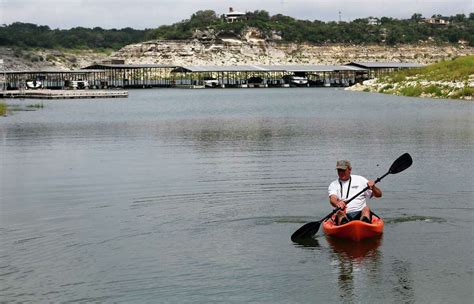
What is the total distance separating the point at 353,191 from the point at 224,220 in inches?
144

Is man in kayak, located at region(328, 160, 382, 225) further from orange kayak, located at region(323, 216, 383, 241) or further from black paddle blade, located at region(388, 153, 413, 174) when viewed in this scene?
black paddle blade, located at region(388, 153, 413, 174)

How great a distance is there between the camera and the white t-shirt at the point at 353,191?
17.1 meters

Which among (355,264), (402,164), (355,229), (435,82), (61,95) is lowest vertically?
(61,95)

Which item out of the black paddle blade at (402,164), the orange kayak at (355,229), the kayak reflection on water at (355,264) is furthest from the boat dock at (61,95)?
the kayak reflection on water at (355,264)

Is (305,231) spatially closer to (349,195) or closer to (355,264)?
(349,195)

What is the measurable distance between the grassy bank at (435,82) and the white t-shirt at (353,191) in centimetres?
5622

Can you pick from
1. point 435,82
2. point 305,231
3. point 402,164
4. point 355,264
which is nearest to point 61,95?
point 435,82

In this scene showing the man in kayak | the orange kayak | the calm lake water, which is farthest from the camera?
the man in kayak

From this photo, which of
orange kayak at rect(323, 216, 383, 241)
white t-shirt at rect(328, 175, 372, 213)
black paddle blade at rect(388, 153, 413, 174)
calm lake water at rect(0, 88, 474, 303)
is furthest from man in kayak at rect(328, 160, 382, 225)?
black paddle blade at rect(388, 153, 413, 174)

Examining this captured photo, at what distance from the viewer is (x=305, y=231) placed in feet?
57.5

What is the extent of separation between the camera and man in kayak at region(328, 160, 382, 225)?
17.1m

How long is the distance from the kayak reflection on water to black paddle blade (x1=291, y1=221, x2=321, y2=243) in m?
0.32

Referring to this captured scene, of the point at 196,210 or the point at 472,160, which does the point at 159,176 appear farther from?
the point at 472,160

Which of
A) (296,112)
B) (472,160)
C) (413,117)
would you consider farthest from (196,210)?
(296,112)
